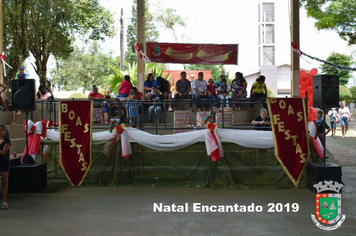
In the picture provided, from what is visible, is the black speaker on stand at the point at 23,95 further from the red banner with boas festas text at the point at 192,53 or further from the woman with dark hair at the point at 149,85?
the red banner with boas festas text at the point at 192,53

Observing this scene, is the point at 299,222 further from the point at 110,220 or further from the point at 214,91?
the point at 214,91

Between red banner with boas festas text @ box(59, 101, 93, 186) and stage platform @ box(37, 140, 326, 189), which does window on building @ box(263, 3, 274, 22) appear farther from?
red banner with boas festas text @ box(59, 101, 93, 186)

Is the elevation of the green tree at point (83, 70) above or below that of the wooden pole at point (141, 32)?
above

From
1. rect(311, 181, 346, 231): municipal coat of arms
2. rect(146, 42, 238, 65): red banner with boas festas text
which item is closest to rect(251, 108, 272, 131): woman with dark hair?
rect(311, 181, 346, 231): municipal coat of arms

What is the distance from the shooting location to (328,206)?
24.4ft

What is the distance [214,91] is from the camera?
1466 cm

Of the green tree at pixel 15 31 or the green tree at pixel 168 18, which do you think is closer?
the green tree at pixel 15 31

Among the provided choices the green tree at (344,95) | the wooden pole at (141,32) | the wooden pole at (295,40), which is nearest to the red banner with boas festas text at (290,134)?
the wooden pole at (295,40)

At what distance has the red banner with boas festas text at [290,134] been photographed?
9.71m

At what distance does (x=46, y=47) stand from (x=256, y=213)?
22.0 m

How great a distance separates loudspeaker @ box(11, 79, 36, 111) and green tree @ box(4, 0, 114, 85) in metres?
15.2

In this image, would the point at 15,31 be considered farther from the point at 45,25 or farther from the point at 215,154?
the point at 215,154

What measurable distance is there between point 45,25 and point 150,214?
1964 cm

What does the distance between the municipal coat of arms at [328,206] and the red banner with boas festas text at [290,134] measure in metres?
0.82
